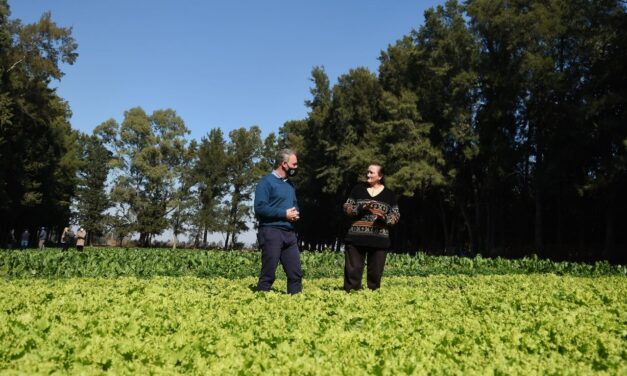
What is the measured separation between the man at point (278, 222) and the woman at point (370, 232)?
89 centimetres

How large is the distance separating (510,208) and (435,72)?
1713 cm

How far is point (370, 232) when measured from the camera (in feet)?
27.9

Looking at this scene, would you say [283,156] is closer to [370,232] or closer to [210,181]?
[370,232]

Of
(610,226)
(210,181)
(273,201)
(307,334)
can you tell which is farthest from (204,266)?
(210,181)

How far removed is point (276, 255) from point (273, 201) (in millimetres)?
847

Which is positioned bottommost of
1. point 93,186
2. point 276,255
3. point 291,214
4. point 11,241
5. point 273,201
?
point 11,241

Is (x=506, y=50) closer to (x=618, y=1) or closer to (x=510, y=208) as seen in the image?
(x=618, y=1)

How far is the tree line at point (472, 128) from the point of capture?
115ft

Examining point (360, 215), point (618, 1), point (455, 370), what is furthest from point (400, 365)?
point (618, 1)

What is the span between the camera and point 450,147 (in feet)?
147

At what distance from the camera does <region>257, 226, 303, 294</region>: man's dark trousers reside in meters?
8.17

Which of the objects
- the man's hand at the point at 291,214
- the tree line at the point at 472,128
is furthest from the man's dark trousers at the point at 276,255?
the tree line at the point at 472,128

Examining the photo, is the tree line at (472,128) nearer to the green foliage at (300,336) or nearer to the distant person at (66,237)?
the distant person at (66,237)

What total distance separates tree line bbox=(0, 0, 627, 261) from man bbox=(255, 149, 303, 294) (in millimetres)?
26524
